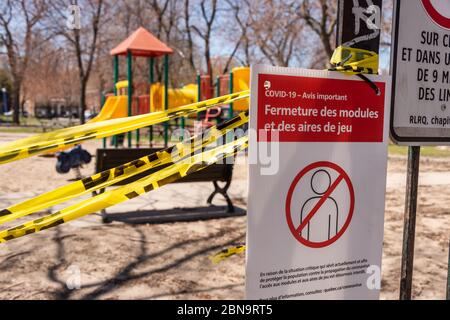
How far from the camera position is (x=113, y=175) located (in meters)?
1.51

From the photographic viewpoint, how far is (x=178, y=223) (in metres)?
5.31

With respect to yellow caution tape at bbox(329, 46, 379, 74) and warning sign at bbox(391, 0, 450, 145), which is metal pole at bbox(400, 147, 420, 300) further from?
yellow caution tape at bbox(329, 46, 379, 74)

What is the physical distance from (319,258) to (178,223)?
398 cm

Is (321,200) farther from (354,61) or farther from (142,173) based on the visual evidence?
(142,173)

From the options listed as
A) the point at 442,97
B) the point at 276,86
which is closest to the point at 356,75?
the point at 276,86

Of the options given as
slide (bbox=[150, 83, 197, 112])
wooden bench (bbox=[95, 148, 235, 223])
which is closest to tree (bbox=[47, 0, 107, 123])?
slide (bbox=[150, 83, 197, 112])

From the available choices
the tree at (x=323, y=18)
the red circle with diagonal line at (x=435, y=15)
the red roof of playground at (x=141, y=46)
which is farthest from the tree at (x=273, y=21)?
the red circle with diagonal line at (x=435, y=15)

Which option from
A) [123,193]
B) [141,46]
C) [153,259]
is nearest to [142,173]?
[153,259]

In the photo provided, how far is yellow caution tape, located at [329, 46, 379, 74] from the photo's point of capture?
1463 millimetres

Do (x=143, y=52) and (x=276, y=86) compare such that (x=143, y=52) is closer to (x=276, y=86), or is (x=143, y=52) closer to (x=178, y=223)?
(x=178, y=223)

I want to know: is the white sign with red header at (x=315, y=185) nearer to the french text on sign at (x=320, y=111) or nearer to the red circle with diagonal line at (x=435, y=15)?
the french text on sign at (x=320, y=111)

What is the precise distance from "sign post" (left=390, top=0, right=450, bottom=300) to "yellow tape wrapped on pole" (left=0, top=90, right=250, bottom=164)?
568 millimetres

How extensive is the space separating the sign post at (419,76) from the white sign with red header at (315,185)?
10 centimetres

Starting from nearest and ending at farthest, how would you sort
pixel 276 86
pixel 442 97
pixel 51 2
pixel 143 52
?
pixel 276 86 < pixel 442 97 < pixel 143 52 < pixel 51 2
